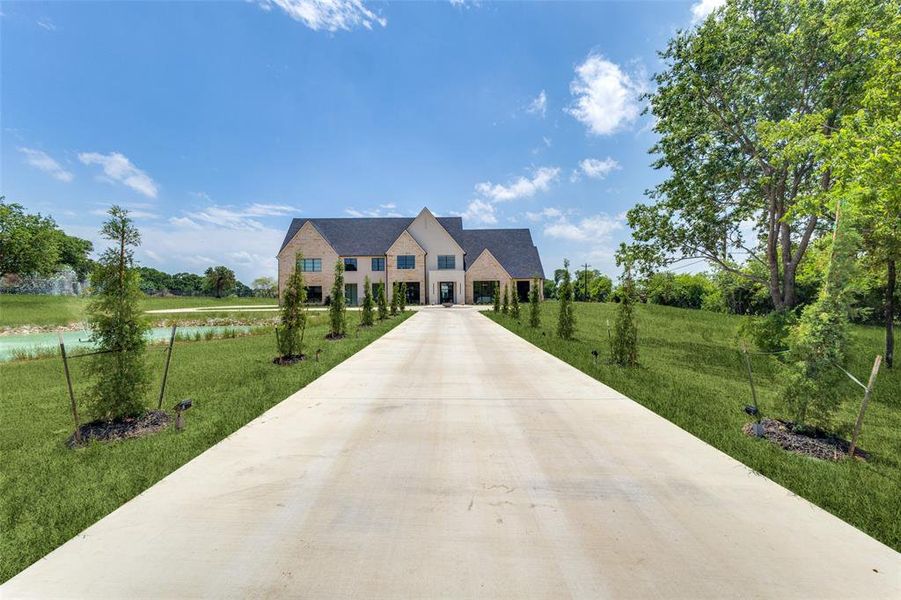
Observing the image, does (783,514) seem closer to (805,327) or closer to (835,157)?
(805,327)

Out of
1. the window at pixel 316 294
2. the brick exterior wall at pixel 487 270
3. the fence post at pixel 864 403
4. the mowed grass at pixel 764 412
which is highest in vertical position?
the brick exterior wall at pixel 487 270

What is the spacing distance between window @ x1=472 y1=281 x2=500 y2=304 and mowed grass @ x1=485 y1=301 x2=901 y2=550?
85.7ft

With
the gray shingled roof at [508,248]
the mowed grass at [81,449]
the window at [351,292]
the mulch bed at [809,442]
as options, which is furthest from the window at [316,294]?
the mulch bed at [809,442]

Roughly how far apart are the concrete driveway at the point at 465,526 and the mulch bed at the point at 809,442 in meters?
1.10

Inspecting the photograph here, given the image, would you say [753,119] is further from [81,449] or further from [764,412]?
[81,449]

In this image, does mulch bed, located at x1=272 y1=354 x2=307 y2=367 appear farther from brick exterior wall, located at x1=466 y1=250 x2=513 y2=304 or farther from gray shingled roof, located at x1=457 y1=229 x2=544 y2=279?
gray shingled roof, located at x1=457 y1=229 x2=544 y2=279

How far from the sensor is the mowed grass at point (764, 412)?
3443mm

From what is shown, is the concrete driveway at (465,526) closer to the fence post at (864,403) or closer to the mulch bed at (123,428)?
the mulch bed at (123,428)

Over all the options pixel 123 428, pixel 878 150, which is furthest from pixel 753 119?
pixel 123 428

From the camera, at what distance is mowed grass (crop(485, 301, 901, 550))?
3443 mm

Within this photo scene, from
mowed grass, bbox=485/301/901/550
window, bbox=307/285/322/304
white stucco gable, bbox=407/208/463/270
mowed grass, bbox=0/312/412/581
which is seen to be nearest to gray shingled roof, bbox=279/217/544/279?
white stucco gable, bbox=407/208/463/270

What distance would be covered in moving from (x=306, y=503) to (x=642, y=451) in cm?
368

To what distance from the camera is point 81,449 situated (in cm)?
446

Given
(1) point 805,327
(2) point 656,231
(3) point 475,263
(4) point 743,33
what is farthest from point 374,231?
(1) point 805,327
